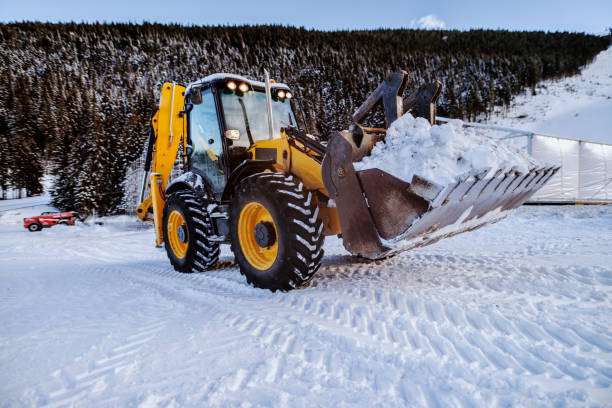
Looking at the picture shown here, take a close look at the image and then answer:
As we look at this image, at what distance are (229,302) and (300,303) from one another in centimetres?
71

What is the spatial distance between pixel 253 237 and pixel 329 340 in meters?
1.94

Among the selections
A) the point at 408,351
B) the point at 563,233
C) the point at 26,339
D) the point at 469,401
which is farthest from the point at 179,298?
the point at 563,233

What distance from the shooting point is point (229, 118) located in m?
4.58

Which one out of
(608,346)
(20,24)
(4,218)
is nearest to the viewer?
(608,346)

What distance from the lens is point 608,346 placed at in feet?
6.91

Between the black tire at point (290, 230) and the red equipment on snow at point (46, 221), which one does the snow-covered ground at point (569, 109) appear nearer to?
the black tire at point (290, 230)

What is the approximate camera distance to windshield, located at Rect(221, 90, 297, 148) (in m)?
4.60

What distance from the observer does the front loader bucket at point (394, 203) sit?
275 centimetres

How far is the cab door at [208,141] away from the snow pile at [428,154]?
2325 millimetres

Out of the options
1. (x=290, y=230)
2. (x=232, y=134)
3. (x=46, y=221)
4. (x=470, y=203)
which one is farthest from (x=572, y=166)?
(x=46, y=221)

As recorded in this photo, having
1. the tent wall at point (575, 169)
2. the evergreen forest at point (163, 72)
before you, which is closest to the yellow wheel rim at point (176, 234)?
the tent wall at point (575, 169)

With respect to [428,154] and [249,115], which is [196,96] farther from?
[428,154]

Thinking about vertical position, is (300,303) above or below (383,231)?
below

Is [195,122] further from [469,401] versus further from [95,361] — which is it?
[469,401]
